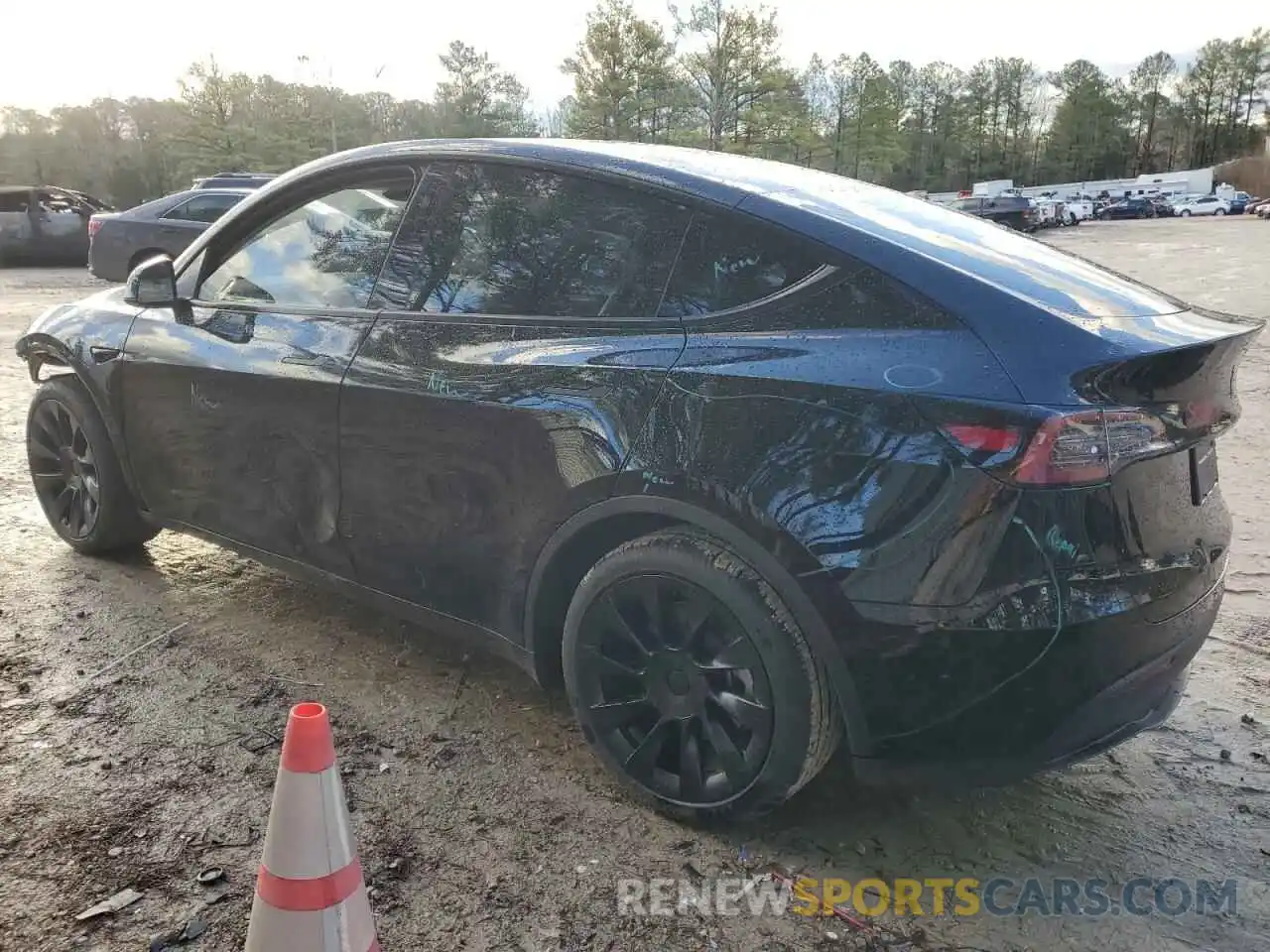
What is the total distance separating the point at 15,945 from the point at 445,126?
55.1 meters

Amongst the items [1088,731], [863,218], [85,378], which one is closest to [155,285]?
[85,378]

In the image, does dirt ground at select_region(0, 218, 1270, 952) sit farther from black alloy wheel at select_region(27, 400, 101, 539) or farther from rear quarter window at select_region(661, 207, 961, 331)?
rear quarter window at select_region(661, 207, 961, 331)

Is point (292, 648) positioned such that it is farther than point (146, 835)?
Yes

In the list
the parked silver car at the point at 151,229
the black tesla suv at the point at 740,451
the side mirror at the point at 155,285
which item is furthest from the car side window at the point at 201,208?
the black tesla suv at the point at 740,451

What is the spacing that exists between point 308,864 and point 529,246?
170 centimetres

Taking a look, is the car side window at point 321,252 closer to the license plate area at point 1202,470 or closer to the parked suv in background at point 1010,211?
the license plate area at point 1202,470

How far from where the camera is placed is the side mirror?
352 centimetres

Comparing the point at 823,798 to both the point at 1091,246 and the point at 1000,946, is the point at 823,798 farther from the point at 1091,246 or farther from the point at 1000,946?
the point at 1091,246

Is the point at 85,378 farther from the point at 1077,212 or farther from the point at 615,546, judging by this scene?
the point at 1077,212

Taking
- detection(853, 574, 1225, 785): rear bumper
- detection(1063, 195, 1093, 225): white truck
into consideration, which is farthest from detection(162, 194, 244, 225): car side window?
detection(1063, 195, 1093, 225): white truck

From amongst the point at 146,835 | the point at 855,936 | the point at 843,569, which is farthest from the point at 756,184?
the point at 146,835

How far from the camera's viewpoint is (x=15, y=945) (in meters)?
2.08

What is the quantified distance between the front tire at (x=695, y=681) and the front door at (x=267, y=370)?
3.56 feet

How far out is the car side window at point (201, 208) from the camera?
524 inches
